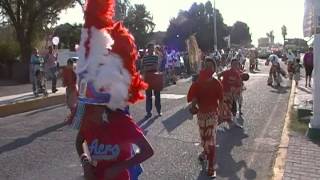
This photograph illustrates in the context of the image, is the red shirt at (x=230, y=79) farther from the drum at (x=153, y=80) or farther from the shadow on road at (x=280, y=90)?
the shadow on road at (x=280, y=90)

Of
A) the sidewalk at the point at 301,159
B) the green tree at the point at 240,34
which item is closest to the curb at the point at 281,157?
the sidewalk at the point at 301,159

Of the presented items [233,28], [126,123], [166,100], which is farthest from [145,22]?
[126,123]

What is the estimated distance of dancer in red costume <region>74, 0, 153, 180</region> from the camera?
3713 millimetres

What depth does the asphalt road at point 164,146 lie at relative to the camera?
326 inches

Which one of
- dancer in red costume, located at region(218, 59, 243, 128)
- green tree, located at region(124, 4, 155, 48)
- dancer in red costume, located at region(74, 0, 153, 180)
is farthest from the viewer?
green tree, located at region(124, 4, 155, 48)

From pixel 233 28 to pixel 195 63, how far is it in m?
82.0

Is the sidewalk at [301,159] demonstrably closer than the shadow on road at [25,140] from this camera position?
Yes

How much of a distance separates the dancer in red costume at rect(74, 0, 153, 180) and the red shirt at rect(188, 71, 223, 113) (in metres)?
4.21

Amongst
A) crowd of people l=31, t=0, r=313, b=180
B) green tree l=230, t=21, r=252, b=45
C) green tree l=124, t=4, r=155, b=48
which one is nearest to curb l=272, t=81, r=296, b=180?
crowd of people l=31, t=0, r=313, b=180

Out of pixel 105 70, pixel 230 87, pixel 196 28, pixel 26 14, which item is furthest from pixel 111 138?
pixel 196 28

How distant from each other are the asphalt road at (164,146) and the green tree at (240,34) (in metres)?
96.3

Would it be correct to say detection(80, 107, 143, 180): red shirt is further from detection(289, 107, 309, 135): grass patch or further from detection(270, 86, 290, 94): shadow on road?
detection(270, 86, 290, 94): shadow on road

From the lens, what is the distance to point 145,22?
87.6m

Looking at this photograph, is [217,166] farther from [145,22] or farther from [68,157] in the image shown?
[145,22]
